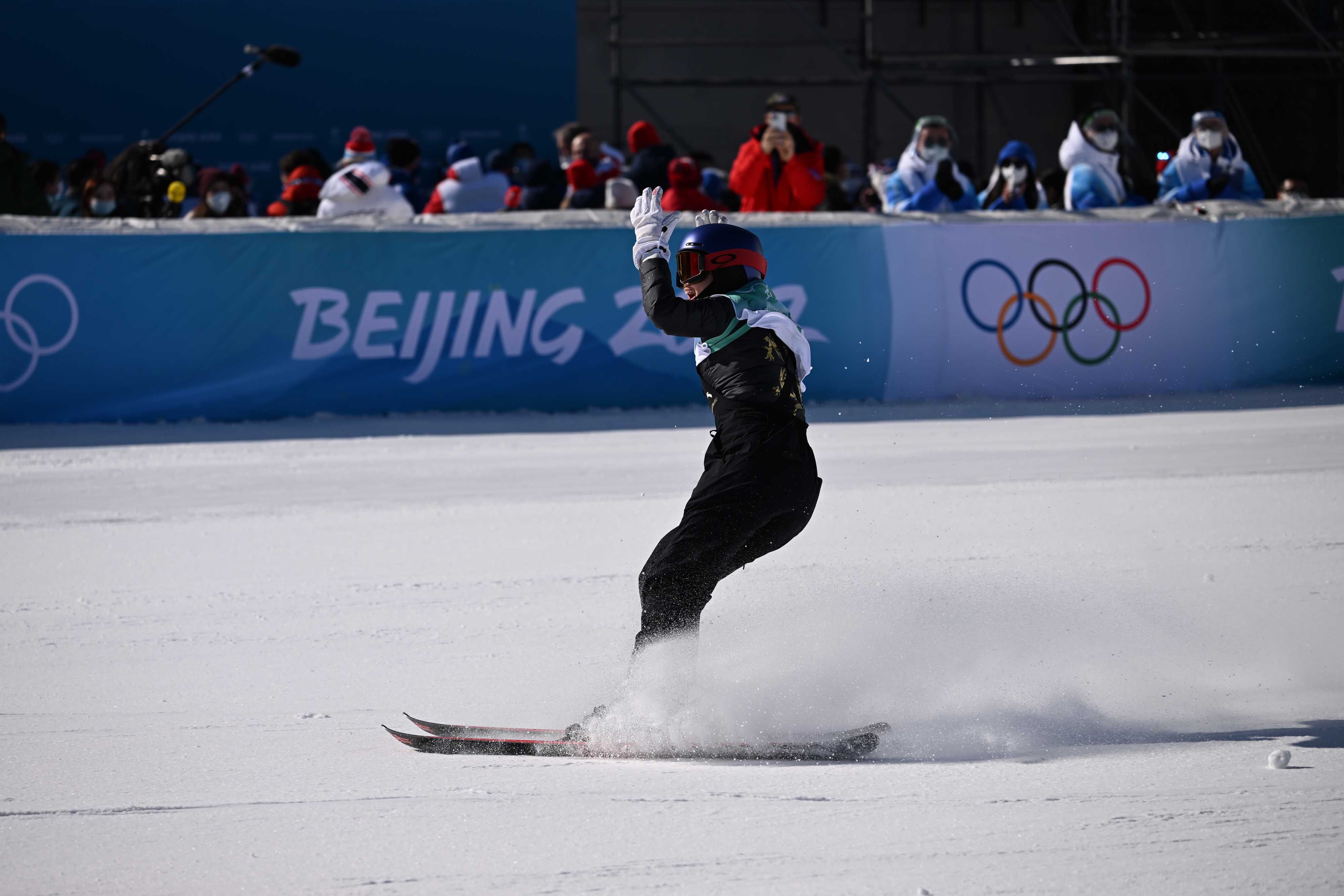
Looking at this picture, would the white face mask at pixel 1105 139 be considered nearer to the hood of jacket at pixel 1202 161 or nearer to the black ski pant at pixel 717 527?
the hood of jacket at pixel 1202 161

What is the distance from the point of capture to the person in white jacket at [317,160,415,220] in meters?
11.7

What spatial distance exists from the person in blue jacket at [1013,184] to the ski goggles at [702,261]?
825cm

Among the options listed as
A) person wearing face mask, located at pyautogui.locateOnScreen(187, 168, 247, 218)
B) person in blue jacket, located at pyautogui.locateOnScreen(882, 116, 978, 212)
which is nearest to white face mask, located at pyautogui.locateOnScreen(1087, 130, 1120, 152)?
person in blue jacket, located at pyautogui.locateOnScreen(882, 116, 978, 212)

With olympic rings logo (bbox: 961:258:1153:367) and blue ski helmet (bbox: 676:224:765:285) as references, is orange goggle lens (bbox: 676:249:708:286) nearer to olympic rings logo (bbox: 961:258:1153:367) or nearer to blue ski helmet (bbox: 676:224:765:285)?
blue ski helmet (bbox: 676:224:765:285)

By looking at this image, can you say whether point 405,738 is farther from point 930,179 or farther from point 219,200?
point 930,179

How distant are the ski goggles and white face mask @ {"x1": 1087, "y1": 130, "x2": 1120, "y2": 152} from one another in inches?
360

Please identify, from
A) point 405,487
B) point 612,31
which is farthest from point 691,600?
point 612,31

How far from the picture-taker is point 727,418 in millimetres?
4441

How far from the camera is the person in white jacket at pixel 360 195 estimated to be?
1169cm

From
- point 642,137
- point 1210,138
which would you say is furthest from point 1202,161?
point 642,137

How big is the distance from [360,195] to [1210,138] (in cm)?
814

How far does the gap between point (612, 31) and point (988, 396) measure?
33.6 ft

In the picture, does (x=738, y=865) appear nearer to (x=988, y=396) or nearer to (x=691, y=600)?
(x=691, y=600)

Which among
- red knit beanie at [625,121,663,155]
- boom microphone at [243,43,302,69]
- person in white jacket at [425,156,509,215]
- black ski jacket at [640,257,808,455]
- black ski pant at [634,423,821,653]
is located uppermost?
boom microphone at [243,43,302,69]
